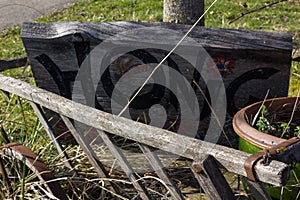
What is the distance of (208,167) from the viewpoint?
1615 mm

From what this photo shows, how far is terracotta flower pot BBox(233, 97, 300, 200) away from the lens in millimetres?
2328

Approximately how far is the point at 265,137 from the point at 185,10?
1.65m

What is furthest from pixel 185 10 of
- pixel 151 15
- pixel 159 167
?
pixel 151 15

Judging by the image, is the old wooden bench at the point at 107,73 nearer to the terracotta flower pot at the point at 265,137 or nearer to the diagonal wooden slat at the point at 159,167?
the diagonal wooden slat at the point at 159,167

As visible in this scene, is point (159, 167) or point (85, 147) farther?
point (85, 147)

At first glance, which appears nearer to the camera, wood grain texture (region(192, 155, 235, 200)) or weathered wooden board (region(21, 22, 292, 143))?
wood grain texture (region(192, 155, 235, 200))

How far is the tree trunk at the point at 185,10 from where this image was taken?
12.1 ft

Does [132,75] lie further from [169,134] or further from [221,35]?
[169,134]

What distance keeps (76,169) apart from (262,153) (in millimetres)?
1673

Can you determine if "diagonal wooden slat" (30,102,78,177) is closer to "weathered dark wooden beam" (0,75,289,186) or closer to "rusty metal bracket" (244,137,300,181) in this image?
"weathered dark wooden beam" (0,75,289,186)

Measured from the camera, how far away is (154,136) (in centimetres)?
190

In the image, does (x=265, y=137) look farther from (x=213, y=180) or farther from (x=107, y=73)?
(x=107, y=73)

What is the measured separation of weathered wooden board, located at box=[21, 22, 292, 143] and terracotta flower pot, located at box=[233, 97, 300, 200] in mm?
372

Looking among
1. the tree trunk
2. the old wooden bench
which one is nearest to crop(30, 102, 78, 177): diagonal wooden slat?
the old wooden bench
